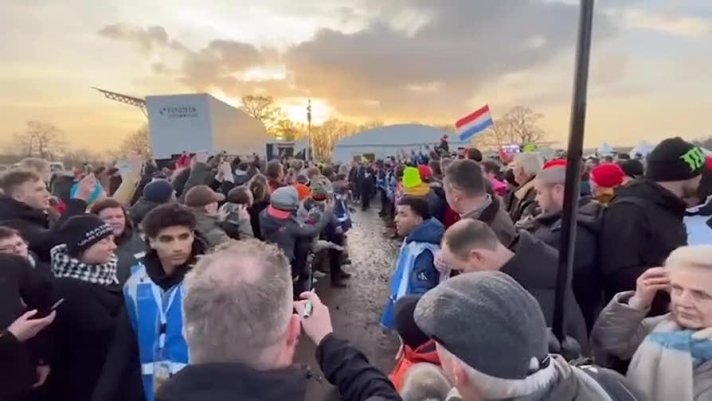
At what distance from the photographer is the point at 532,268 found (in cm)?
262

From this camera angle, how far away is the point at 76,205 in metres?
4.61

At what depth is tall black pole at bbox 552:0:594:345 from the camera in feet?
6.07

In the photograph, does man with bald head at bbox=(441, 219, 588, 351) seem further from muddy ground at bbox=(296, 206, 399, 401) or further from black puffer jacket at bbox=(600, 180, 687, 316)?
muddy ground at bbox=(296, 206, 399, 401)

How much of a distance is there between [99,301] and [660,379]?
2698 millimetres

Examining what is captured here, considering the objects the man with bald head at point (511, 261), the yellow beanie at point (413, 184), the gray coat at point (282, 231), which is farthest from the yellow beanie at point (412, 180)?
the man with bald head at point (511, 261)

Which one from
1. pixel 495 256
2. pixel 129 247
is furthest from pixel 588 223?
pixel 129 247

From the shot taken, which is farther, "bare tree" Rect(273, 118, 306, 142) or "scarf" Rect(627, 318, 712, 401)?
"bare tree" Rect(273, 118, 306, 142)

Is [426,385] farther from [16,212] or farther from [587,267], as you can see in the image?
[16,212]

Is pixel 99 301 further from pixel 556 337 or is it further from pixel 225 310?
pixel 556 337

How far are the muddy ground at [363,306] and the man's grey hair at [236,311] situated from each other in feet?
9.02

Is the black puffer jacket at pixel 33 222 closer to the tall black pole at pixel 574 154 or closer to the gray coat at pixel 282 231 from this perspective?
the gray coat at pixel 282 231

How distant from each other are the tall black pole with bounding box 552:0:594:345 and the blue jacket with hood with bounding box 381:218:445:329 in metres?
1.78

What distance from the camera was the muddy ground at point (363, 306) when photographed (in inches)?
227

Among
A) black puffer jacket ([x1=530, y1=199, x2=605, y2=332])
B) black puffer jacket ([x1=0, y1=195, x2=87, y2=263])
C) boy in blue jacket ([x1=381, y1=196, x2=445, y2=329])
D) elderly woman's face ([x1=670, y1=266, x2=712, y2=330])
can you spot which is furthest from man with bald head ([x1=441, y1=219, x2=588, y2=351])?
black puffer jacket ([x1=0, y1=195, x2=87, y2=263])
